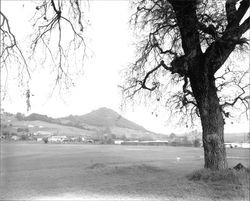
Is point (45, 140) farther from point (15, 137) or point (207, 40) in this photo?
point (207, 40)

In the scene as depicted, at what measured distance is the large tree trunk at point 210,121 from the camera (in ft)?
42.9

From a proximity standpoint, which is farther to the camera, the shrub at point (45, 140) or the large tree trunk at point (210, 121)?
the shrub at point (45, 140)

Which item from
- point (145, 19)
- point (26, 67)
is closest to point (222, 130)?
→ point (145, 19)

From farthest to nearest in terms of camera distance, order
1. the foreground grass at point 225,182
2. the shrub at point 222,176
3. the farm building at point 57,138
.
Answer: the farm building at point 57,138
the shrub at point 222,176
the foreground grass at point 225,182

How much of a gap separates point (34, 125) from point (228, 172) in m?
74.8

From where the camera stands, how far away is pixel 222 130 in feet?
44.0

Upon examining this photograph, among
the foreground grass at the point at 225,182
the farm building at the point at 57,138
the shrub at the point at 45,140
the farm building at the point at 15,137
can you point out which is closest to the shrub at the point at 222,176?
the foreground grass at the point at 225,182

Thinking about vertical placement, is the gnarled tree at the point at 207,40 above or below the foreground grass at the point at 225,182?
above

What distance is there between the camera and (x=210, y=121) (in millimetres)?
13297

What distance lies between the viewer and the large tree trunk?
42.9ft

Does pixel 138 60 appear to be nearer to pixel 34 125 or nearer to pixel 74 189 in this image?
pixel 74 189

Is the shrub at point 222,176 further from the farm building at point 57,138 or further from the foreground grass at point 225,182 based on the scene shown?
the farm building at point 57,138

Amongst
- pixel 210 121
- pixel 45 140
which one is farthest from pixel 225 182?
pixel 45 140

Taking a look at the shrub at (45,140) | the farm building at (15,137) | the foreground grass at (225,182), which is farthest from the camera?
the shrub at (45,140)
